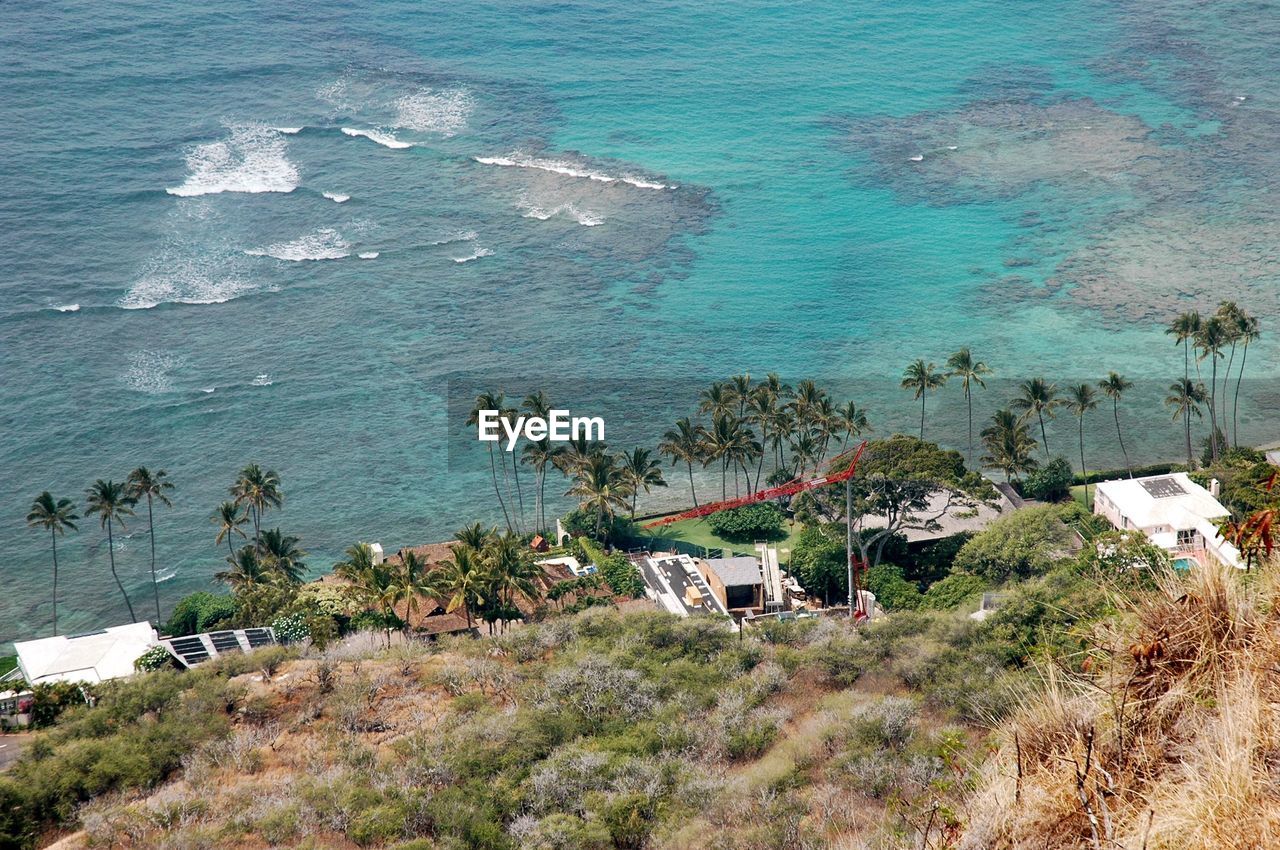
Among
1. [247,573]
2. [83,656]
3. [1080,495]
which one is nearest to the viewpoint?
[83,656]

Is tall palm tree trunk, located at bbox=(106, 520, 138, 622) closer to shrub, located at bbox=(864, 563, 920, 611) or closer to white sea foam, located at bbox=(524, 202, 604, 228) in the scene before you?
shrub, located at bbox=(864, 563, 920, 611)

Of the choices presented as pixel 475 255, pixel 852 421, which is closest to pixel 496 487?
pixel 852 421

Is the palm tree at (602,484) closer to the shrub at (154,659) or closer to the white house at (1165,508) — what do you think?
the shrub at (154,659)

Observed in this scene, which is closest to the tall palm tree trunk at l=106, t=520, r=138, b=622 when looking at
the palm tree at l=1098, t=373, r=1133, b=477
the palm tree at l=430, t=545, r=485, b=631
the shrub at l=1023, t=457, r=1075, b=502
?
the palm tree at l=430, t=545, r=485, b=631

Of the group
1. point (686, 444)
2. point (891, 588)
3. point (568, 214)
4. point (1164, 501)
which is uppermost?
point (568, 214)

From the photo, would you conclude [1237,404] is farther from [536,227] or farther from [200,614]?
[200,614]

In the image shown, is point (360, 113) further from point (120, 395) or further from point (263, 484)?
point (263, 484)

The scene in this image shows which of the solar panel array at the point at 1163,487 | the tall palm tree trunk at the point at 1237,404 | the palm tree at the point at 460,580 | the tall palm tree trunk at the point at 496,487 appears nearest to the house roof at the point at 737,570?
the palm tree at the point at 460,580
